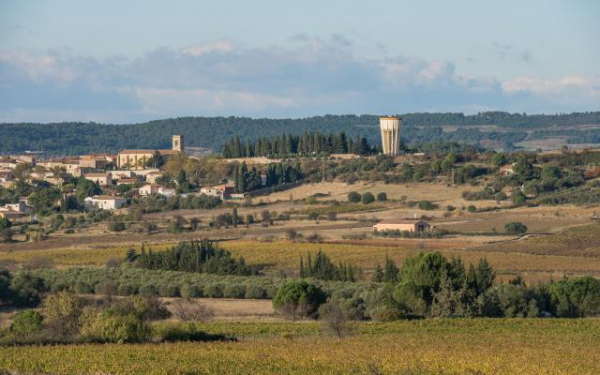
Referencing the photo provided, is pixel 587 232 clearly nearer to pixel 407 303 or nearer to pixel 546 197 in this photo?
pixel 546 197

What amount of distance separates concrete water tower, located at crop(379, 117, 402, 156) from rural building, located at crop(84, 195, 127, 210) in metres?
24.6

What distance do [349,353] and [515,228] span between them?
3723 centimetres

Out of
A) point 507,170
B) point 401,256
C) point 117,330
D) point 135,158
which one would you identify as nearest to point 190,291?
point 401,256

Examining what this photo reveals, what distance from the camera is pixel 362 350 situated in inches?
1230

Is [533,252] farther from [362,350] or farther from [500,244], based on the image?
[362,350]

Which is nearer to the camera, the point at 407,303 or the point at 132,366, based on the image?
the point at 132,366

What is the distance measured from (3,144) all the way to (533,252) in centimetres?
14477

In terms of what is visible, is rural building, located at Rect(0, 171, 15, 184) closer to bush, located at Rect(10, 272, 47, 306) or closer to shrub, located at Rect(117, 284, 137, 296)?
bush, located at Rect(10, 272, 47, 306)

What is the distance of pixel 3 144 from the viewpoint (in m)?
192

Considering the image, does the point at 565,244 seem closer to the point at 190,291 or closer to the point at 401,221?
the point at 401,221

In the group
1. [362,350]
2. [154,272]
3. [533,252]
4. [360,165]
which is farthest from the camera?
[360,165]

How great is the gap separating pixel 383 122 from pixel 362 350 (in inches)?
2924

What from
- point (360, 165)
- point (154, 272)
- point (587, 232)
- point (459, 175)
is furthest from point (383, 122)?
point (154, 272)

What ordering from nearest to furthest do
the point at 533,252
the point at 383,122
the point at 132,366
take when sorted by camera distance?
the point at 132,366 → the point at 533,252 → the point at 383,122
